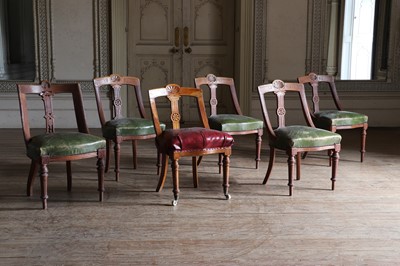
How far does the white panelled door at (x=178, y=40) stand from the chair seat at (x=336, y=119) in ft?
7.90

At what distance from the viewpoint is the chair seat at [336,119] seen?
440cm

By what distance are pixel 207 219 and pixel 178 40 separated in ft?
12.8

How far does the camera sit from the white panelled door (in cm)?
651

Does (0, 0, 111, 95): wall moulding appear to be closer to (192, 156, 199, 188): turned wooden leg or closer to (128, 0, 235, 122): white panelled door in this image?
(128, 0, 235, 122): white panelled door

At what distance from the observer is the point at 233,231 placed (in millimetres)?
2850

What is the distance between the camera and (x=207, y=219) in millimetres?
3037

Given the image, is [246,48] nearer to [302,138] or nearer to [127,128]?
[127,128]

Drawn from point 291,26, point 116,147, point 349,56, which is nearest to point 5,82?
point 116,147

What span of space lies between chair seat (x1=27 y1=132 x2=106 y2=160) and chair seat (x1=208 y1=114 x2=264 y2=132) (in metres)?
1.10

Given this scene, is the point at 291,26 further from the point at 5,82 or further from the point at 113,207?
the point at 113,207

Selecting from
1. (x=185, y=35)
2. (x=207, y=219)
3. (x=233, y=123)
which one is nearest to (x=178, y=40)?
(x=185, y=35)

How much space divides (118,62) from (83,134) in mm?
3046

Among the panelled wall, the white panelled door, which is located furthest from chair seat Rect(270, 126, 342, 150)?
the white panelled door

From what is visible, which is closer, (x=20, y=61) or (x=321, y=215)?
(x=321, y=215)
